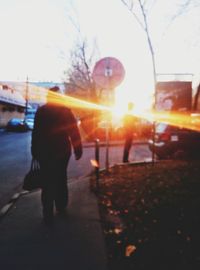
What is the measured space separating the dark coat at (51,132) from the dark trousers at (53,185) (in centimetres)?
11

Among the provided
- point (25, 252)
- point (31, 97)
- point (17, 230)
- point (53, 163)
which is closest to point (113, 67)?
point (53, 163)

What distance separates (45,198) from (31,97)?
3166 inches

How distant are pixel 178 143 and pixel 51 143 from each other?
782 cm

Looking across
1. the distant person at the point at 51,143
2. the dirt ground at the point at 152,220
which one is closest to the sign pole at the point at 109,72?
the dirt ground at the point at 152,220

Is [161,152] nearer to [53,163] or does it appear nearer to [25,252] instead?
[53,163]

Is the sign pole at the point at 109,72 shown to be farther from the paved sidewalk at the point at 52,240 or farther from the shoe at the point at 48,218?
the shoe at the point at 48,218

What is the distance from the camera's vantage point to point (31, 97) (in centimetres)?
8369

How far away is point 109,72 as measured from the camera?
8.23 m

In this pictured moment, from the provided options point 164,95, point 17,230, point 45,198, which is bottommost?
point 17,230

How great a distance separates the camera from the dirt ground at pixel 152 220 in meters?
3.83

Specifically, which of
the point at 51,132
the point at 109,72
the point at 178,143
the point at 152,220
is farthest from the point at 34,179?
the point at 178,143

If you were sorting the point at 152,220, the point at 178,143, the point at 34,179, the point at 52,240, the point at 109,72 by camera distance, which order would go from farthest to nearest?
the point at 178,143
the point at 109,72
the point at 34,179
the point at 152,220
the point at 52,240

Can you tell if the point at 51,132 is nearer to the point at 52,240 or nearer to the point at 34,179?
the point at 34,179

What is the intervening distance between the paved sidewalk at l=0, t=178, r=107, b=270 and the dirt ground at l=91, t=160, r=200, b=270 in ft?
0.54
